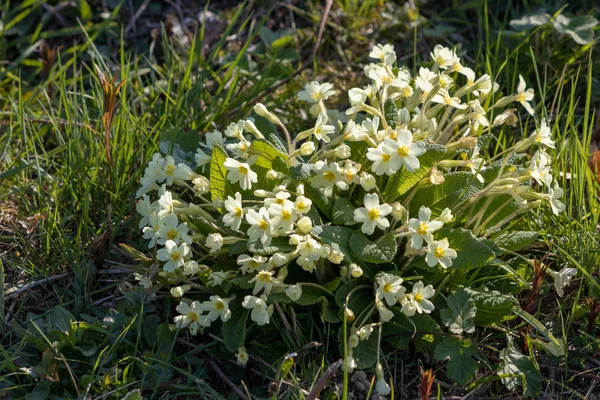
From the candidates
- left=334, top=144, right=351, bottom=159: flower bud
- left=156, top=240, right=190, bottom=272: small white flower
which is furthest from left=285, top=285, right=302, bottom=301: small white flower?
left=334, top=144, right=351, bottom=159: flower bud

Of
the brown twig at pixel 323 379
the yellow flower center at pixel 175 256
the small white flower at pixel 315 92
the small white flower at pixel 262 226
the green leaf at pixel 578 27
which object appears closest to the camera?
the brown twig at pixel 323 379

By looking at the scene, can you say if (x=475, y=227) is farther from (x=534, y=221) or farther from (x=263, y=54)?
(x=263, y=54)

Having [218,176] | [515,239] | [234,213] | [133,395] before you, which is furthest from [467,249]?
[133,395]

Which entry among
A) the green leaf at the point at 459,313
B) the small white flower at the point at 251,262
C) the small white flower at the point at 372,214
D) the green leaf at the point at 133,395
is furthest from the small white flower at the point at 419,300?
the green leaf at the point at 133,395

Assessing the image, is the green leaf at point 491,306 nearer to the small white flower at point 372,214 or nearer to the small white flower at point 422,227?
the small white flower at point 422,227

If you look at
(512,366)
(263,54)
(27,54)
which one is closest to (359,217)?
(512,366)

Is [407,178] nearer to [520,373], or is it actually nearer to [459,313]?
[459,313]
